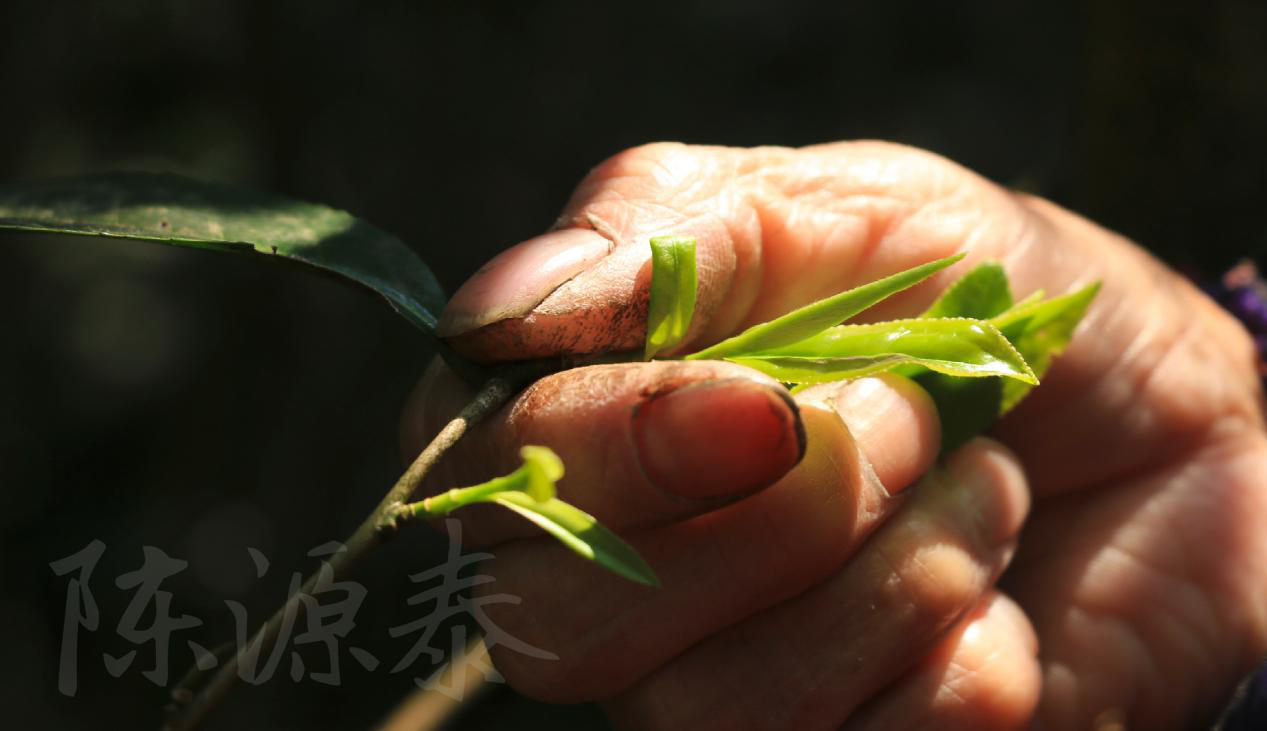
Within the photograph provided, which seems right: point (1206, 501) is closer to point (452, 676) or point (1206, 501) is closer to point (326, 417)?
point (452, 676)

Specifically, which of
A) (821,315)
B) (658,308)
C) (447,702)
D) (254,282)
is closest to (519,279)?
(658,308)

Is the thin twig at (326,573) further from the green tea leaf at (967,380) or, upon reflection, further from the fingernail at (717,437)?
the green tea leaf at (967,380)

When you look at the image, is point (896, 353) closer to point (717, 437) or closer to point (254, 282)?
point (717, 437)

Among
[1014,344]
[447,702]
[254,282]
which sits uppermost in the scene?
[1014,344]

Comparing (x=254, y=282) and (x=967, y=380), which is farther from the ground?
(x=967, y=380)

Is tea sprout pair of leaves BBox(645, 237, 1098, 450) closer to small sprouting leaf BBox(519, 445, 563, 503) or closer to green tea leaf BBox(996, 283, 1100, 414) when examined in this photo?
green tea leaf BBox(996, 283, 1100, 414)

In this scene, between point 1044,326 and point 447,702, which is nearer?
point 1044,326
